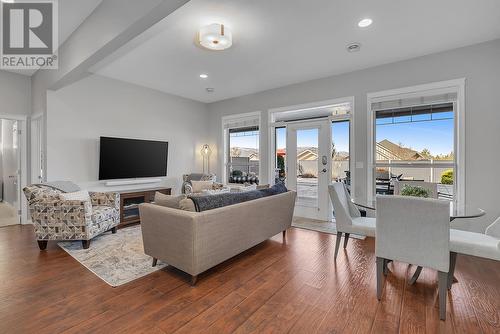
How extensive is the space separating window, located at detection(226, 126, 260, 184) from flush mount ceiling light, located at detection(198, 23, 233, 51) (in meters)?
2.92

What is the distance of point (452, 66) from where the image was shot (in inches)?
133

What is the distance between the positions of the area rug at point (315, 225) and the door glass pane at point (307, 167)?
39 centimetres

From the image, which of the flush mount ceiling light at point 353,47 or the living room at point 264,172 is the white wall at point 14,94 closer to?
the living room at point 264,172

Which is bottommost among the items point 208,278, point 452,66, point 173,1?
point 208,278

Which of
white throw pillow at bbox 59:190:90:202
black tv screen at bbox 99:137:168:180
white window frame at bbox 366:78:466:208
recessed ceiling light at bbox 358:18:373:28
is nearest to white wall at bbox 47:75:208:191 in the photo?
black tv screen at bbox 99:137:168:180

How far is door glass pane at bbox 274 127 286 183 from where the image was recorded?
529cm

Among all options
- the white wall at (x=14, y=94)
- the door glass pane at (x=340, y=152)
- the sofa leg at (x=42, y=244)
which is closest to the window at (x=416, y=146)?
the door glass pane at (x=340, y=152)

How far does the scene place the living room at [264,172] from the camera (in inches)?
76.0

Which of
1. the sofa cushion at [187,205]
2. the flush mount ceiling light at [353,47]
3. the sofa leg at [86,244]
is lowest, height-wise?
the sofa leg at [86,244]

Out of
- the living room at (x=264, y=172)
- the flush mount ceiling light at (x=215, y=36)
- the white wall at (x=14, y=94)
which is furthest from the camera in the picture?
the white wall at (x=14, y=94)

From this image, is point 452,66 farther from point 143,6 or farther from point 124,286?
point 124,286

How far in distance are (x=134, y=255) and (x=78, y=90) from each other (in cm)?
318

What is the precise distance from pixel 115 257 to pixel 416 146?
4.67 metres

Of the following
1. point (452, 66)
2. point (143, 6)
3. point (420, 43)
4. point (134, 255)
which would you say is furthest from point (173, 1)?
point (452, 66)
